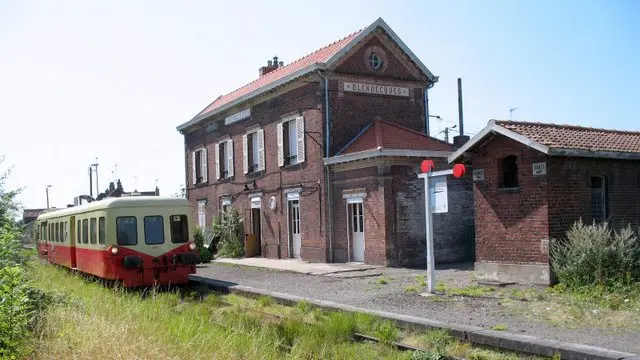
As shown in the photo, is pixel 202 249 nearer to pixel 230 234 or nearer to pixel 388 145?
pixel 230 234

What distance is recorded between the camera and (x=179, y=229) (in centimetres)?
1564

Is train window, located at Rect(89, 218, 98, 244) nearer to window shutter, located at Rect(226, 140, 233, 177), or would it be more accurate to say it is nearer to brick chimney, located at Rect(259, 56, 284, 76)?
window shutter, located at Rect(226, 140, 233, 177)

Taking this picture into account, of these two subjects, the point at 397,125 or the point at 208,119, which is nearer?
the point at 397,125

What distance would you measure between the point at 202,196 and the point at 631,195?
21173 millimetres

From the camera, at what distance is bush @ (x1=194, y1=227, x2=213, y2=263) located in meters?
25.1

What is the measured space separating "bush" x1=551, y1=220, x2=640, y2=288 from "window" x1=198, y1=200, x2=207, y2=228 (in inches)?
826

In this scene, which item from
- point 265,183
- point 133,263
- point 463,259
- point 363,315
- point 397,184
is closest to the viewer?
point 363,315

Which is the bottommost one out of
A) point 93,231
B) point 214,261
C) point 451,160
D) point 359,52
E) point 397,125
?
point 214,261

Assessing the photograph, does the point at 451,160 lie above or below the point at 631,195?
above

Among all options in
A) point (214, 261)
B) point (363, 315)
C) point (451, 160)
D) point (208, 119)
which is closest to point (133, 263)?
point (363, 315)

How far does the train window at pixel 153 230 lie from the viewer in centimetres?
1516

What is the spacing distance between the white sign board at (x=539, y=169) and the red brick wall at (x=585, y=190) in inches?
3.6

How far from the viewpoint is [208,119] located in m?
29.8

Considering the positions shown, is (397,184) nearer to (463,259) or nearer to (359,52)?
(463,259)
